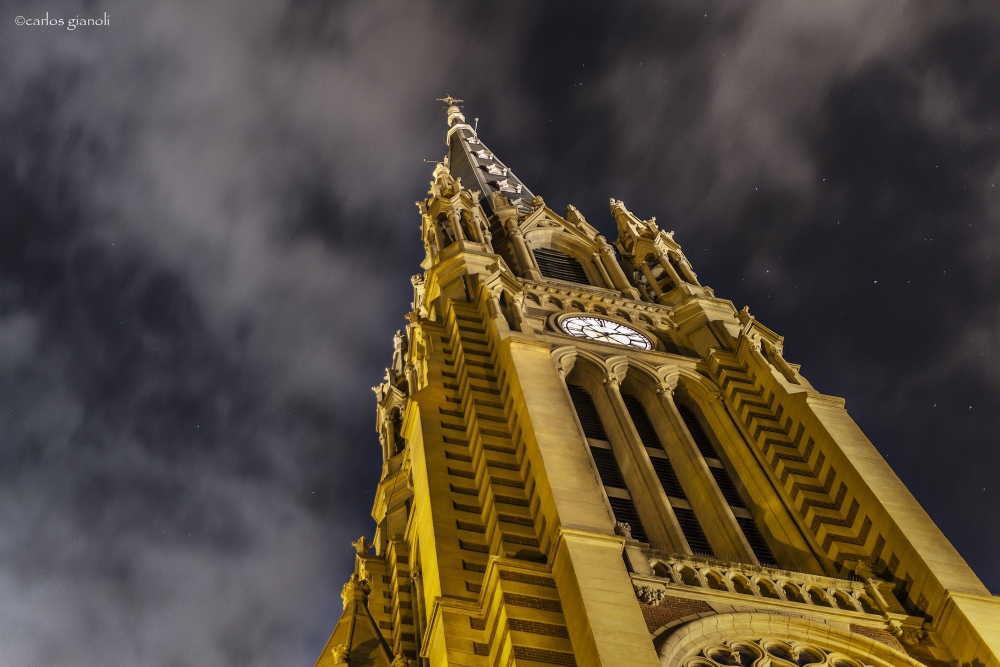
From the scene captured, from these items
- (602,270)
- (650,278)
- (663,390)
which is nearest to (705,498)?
(663,390)

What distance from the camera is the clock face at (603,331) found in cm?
4078

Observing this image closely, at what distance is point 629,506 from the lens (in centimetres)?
3238

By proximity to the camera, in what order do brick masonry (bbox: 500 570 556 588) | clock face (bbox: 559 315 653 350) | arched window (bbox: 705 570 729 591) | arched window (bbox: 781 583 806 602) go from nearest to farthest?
brick masonry (bbox: 500 570 556 588) < arched window (bbox: 705 570 729 591) < arched window (bbox: 781 583 806 602) < clock face (bbox: 559 315 653 350)

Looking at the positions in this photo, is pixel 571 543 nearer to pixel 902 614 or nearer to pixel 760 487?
pixel 902 614

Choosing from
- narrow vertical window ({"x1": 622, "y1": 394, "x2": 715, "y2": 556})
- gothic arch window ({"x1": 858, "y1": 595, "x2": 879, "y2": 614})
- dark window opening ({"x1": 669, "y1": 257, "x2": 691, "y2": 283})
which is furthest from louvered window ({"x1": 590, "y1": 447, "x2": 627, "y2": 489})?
dark window opening ({"x1": 669, "y1": 257, "x2": 691, "y2": 283})

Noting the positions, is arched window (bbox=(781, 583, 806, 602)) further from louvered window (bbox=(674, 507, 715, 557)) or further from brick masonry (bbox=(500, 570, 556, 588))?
brick masonry (bbox=(500, 570, 556, 588))

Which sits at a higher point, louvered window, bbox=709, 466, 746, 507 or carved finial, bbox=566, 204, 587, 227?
carved finial, bbox=566, 204, 587, 227

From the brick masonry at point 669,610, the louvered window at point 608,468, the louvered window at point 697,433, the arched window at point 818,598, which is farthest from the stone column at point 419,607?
the arched window at point 818,598

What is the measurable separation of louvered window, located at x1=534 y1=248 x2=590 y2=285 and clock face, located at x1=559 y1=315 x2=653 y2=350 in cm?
674

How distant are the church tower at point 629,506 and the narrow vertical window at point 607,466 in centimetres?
7

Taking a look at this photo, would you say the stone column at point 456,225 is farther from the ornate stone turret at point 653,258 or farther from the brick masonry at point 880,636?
the brick masonry at point 880,636

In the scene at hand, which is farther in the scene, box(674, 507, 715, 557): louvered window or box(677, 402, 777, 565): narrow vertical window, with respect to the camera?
box(677, 402, 777, 565): narrow vertical window

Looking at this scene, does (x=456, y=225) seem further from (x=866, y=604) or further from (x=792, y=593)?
(x=866, y=604)

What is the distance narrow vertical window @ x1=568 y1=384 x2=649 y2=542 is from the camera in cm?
3177
